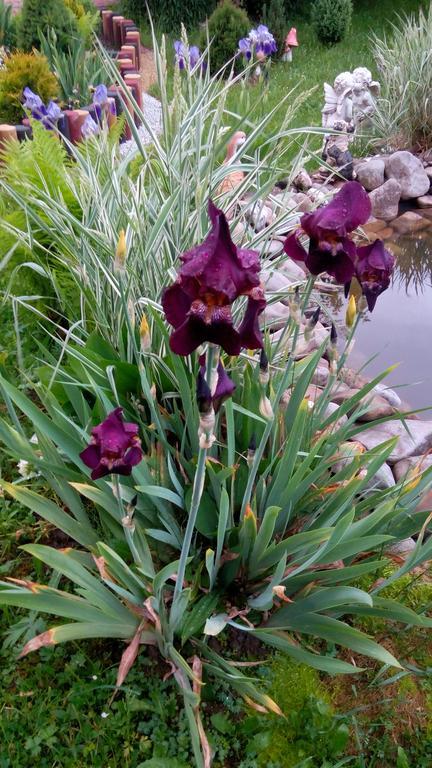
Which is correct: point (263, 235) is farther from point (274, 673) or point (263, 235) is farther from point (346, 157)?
point (346, 157)

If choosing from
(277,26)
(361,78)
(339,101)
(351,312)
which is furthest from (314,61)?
(351,312)

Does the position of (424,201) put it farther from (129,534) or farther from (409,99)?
(129,534)

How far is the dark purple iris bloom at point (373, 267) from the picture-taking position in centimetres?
131

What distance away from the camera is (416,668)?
65.3 inches

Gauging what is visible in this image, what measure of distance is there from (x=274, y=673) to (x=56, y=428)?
0.87 m

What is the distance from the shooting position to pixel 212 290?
85 centimetres

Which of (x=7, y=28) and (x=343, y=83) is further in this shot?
(x=7, y=28)

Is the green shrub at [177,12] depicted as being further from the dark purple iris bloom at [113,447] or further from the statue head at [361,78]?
the dark purple iris bloom at [113,447]

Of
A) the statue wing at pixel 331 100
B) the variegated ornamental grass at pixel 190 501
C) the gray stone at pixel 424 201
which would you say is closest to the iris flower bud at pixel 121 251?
the variegated ornamental grass at pixel 190 501

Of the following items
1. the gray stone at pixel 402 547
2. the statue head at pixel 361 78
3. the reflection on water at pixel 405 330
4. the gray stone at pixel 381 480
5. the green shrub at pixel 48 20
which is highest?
the green shrub at pixel 48 20

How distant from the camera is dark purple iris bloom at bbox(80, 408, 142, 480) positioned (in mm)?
1127

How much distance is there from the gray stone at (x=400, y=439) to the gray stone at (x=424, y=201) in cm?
324

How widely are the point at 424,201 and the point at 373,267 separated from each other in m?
4.37

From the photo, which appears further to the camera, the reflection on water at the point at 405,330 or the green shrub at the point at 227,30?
the green shrub at the point at 227,30
